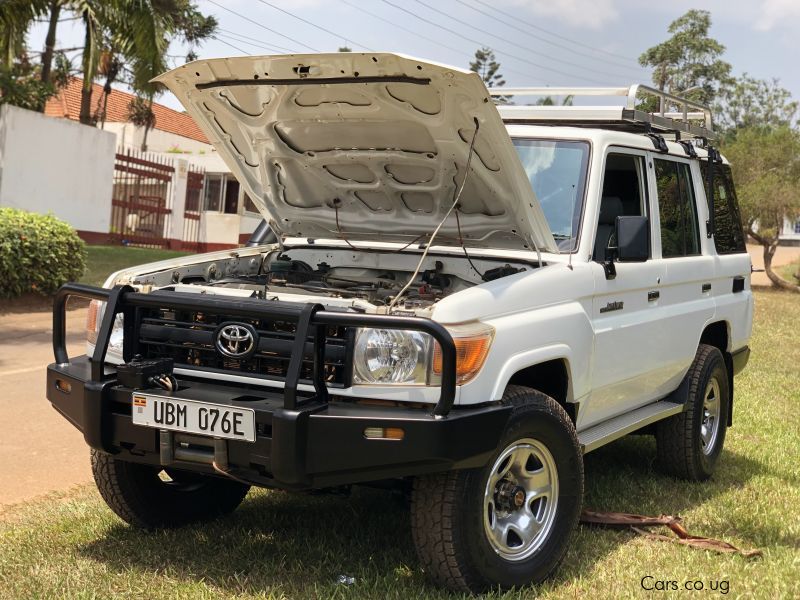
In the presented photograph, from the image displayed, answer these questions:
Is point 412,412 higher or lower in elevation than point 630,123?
lower

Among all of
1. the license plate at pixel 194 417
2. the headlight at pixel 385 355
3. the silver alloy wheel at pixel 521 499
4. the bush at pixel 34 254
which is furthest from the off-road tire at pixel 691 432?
the bush at pixel 34 254

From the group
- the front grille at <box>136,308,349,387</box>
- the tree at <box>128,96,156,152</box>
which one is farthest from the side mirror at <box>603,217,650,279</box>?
the tree at <box>128,96,156,152</box>

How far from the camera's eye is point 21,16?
54.8 feet

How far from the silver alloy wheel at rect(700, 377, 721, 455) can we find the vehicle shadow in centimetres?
41

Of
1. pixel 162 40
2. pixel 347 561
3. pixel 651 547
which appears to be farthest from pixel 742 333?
pixel 162 40

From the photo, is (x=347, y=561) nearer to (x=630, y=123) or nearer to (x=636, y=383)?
(x=636, y=383)

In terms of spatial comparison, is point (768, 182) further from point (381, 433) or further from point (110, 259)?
point (381, 433)

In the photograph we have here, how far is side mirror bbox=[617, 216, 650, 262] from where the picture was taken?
4402 millimetres

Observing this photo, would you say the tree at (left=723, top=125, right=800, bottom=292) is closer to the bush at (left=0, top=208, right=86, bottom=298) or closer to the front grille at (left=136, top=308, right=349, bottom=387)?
the bush at (left=0, top=208, right=86, bottom=298)

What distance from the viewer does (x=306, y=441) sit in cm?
333

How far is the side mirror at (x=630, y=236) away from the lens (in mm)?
4402

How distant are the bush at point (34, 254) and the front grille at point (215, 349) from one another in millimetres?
8880

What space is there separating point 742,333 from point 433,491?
3.68 m

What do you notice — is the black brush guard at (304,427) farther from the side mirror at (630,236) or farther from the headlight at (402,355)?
the side mirror at (630,236)
